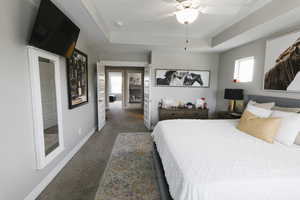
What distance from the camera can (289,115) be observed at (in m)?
1.85

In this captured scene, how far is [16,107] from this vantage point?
4.89 ft

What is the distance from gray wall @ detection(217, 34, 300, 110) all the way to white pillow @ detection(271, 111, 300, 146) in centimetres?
75

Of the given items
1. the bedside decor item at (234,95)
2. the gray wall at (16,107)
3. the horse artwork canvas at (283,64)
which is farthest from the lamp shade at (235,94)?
the gray wall at (16,107)

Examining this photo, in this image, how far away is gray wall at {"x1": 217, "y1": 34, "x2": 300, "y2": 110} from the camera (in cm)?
287

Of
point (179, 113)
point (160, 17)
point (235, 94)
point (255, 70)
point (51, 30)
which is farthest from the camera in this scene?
point (179, 113)

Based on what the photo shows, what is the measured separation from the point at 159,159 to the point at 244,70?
9.85ft

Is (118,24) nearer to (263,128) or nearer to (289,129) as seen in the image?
(263,128)

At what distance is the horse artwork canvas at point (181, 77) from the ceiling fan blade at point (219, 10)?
197 centimetres

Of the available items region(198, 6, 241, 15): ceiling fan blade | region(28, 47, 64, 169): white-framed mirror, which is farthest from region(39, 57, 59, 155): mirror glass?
region(198, 6, 241, 15): ceiling fan blade

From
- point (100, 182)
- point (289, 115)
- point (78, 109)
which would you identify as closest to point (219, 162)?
point (289, 115)

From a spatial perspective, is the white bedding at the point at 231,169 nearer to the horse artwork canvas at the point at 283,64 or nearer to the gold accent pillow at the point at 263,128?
the gold accent pillow at the point at 263,128

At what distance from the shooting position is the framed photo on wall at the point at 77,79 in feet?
8.57

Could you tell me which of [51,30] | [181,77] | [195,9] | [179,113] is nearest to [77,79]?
[51,30]

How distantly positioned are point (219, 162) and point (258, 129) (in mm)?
1037
